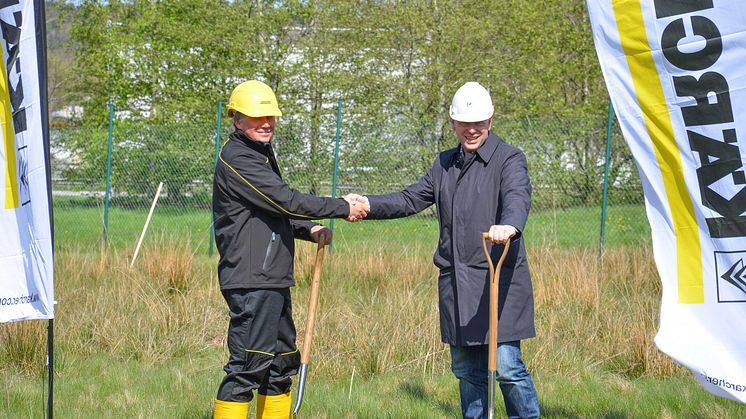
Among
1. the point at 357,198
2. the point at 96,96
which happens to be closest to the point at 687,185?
the point at 357,198

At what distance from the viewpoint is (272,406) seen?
5.55 meters

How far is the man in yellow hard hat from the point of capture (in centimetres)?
528

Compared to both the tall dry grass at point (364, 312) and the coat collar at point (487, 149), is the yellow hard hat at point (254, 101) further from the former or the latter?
the tall dry grass at point (364, 312)

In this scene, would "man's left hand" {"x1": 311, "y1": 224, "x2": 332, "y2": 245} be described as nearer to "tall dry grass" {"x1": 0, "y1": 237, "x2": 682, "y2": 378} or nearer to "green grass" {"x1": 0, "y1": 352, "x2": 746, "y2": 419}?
"green grass" {"x1": 0, "y1": 352, "x2": 746, "y2": 419}

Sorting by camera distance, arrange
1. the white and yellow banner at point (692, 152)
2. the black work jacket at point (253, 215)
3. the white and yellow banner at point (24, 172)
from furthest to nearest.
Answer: the black work jacket at point (253, 215) < the white and yellow banner at point (24, 172) < the white and yellow banner at point (692, 152)

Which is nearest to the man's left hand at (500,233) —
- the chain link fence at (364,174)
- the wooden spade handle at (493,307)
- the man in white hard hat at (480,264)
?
the wooden spade handle at (493,307)

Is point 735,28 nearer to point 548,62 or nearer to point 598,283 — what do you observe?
point 598,283

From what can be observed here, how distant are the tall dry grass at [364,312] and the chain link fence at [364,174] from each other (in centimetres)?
275

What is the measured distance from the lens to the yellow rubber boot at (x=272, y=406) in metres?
5.55

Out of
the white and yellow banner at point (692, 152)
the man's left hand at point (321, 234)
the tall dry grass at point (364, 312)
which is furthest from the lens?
the tall dry grass at point (364, 312)

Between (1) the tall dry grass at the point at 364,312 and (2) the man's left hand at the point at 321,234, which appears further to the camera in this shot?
(1) the tall dry grass at the point at 364,312

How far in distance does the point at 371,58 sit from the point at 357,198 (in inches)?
529

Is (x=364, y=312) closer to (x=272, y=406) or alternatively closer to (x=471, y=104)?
Result: (x=272, y=406)

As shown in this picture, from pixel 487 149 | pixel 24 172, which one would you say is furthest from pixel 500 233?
pixel 24 172
